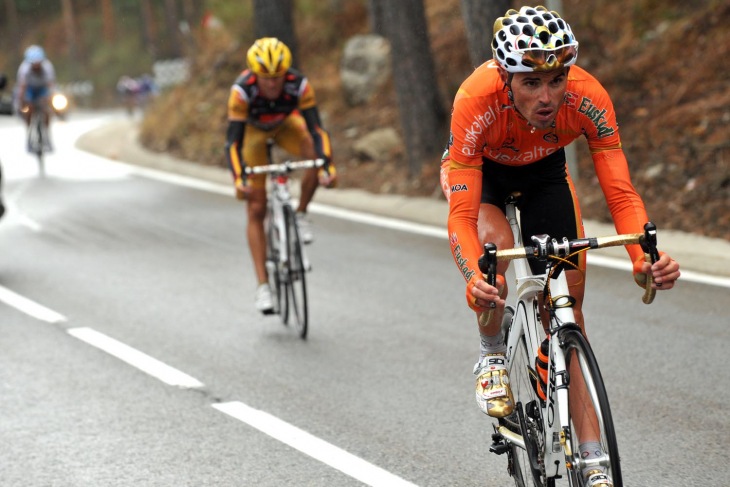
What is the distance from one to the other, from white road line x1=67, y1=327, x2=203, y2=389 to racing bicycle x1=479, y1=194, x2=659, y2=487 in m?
3.01

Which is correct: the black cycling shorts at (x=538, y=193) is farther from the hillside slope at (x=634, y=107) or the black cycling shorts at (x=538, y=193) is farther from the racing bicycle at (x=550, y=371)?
the hillside slope at (x=634, y=107)

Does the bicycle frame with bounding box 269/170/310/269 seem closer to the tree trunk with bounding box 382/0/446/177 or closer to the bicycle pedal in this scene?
the bicycle pedal

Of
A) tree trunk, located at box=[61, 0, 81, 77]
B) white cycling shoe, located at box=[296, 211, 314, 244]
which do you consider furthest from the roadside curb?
tree trunk, located at box=[61, 0, 81, 77]

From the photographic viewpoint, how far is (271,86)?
8.98 meters

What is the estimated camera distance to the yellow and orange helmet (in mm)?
8727

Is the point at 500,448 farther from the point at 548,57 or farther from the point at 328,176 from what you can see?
the point at 328,176

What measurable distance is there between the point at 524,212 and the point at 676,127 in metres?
9.00

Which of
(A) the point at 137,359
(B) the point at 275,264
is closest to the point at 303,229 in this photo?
(B) the point at 275,264

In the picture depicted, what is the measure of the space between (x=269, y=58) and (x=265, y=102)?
59 cm

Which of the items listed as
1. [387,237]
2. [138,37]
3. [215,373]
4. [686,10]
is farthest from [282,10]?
[138,37]

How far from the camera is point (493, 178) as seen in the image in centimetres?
511

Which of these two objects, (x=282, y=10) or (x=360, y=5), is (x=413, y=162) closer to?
(x=282, y=10)

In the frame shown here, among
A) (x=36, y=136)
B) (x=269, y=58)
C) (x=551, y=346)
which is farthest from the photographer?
(x=36, y=136)

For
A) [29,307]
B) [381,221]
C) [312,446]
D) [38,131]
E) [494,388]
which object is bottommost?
Result: [381,221]
